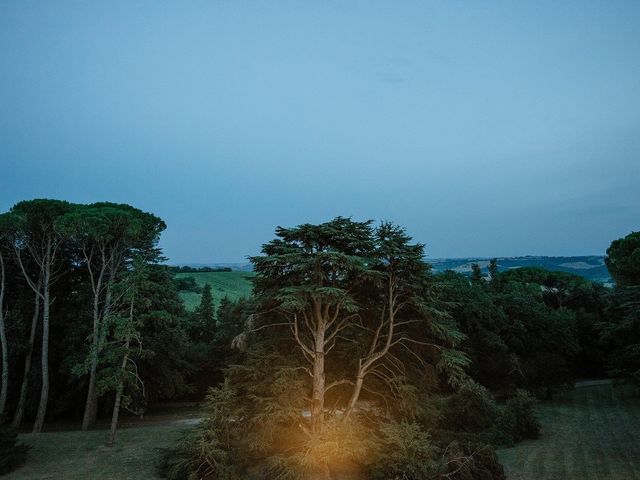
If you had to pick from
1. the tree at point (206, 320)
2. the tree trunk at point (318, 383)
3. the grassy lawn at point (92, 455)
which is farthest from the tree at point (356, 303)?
the tree at point (206, 320)

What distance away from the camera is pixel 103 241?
22031 millimetres

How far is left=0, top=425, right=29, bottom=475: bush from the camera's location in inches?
588

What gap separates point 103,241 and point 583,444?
2656 centimetres

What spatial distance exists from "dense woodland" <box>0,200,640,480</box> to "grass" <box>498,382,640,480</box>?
1.70 metres

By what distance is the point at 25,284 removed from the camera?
24375 mm

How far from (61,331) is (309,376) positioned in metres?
17.9

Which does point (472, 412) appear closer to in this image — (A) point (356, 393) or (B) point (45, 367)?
(A) point (356, 393)

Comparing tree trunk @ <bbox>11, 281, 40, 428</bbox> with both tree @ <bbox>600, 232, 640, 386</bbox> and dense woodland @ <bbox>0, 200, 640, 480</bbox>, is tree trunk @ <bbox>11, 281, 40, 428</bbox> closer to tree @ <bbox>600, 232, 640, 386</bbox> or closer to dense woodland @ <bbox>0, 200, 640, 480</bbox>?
dense woodland @ <bbox>0, 200, 640, 480</bbox>

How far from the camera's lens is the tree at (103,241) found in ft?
66.6

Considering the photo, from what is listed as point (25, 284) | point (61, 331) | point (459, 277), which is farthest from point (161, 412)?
point (459, 277)

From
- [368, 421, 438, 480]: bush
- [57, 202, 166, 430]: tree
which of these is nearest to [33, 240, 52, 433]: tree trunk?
[57, 202, 166, 430]: tree

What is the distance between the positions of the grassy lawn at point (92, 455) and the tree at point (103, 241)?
108 inches

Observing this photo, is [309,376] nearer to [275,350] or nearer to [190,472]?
[275,350]

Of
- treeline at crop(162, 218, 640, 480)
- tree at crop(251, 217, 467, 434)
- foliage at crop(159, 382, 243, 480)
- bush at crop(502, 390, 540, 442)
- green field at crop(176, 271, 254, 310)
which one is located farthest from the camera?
green field at crop(176, 271, 254, 310)
